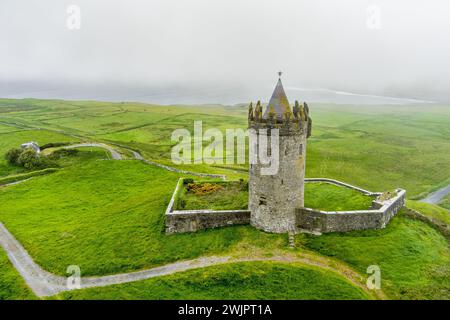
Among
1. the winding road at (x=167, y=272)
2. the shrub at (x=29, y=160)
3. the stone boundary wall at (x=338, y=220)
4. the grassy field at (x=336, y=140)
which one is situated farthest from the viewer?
the grassy field at (x=336, y=140)

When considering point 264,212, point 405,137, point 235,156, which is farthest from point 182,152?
point 405,137

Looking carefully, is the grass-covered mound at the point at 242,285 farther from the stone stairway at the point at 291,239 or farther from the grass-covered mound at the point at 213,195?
the grass-covered mound at the point at 213,195

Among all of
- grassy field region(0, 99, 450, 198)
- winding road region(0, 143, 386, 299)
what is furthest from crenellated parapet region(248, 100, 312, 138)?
grassy field region(0, 99, 450, 198)

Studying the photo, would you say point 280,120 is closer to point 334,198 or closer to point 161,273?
point 334,198

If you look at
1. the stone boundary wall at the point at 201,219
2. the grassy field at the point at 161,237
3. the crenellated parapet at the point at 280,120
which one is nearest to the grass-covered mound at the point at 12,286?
the grassy field at the point at 161,237

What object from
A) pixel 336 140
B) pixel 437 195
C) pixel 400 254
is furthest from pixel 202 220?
pixel 336 140

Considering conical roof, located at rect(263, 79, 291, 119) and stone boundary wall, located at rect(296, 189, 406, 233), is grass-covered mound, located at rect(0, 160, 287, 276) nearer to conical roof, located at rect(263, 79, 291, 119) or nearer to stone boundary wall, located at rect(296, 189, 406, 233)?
stone boundary wall, located at rect(296, 189, 406, 233)
